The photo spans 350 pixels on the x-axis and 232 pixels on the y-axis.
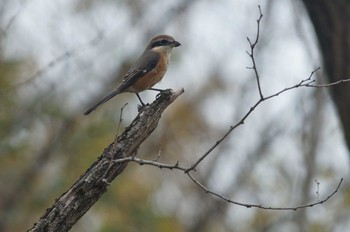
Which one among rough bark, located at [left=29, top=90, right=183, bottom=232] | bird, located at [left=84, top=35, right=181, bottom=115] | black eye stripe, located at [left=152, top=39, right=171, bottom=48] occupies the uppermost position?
black eye stripe, located at [left=152, top=39, right=171, bottom=48]

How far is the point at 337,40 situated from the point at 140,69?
1.63 m

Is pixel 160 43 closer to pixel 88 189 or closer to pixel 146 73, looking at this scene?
pixel 146 73

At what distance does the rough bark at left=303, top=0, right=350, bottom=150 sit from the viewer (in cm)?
579

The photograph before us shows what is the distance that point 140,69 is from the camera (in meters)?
6.32

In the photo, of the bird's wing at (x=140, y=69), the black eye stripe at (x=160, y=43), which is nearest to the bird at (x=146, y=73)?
the bird's wing at (x=140, y=69)

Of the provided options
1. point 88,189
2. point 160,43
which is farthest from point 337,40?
point 88,189

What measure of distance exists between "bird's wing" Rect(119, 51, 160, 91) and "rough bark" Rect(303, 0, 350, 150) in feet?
4.52

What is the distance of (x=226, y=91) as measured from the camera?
59.4 feet

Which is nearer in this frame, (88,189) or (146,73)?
(88,189)

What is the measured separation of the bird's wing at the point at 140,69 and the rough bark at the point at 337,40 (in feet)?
4.52

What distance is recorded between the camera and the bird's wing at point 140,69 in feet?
20.5

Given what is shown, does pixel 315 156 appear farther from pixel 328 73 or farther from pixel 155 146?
pixel 328 73

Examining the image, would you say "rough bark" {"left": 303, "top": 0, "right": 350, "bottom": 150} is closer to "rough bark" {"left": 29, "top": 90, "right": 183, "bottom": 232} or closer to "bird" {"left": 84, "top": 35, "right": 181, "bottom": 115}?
"bird" {"left": 84, "top": 35, "right": 181, "bottom": 115}

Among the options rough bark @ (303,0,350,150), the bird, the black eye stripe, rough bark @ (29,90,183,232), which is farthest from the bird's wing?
rough bark @ (29,90,183,232)
